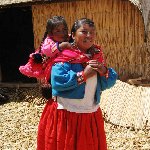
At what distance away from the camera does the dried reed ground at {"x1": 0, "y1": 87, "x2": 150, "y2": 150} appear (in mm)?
5969

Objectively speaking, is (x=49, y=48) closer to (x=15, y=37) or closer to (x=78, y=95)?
(x=78, y=95)

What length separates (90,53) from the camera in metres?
3.37

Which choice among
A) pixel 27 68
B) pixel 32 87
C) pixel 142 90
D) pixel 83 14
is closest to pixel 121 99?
pixel 142 90

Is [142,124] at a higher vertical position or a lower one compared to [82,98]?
lower

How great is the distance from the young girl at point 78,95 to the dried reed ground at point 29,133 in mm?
2442

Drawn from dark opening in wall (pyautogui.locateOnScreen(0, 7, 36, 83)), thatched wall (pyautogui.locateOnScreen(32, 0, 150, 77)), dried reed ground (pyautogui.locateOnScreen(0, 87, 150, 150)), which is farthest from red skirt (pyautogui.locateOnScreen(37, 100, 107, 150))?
dark opening in wall (pyautogui.locateOnScreen(0, 7, 36, 83))

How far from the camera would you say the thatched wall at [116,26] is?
834 cm

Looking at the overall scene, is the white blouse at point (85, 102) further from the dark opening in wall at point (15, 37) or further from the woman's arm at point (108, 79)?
the dark opening in wall at point (15, 37)

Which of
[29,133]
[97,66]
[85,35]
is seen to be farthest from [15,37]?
[97,66]

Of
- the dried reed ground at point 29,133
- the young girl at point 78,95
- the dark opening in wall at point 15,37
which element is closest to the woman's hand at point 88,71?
the young girl at point 78,95

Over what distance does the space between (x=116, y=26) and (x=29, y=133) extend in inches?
129

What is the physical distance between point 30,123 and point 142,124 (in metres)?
2.09

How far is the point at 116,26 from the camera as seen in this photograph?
A: 849 centimetres

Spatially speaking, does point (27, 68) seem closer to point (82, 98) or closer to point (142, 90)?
point (82, 98)
